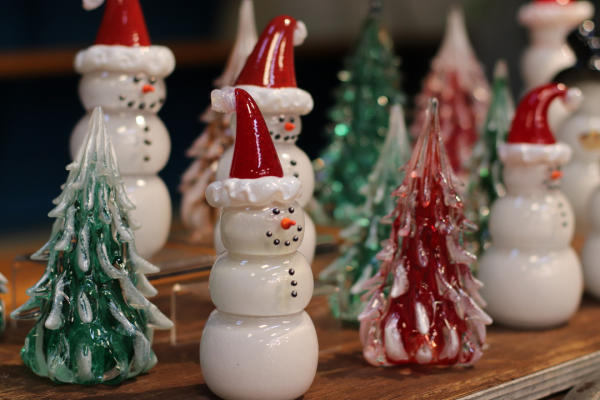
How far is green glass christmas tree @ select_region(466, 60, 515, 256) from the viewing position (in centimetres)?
152

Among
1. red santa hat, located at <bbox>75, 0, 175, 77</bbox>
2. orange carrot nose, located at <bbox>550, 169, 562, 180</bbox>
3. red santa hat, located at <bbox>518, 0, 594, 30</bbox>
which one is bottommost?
orange carrot nose, located at <bbox>550, 169, 562, 180</bbox>

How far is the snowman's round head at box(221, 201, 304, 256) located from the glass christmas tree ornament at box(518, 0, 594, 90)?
102 cm

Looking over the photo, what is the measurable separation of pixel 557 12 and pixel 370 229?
2.46 ft

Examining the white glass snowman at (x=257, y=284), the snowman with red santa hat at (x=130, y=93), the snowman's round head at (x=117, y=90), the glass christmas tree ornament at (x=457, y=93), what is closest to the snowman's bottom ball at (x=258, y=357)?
the white glass snowman at (x=257, y=284)

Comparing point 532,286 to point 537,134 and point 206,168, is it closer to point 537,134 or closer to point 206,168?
point 537,134

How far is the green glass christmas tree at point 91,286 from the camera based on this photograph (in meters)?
1.12

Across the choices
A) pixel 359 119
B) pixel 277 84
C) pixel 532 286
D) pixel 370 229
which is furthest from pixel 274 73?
pixel 359 119

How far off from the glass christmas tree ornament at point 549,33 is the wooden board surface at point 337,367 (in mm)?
627

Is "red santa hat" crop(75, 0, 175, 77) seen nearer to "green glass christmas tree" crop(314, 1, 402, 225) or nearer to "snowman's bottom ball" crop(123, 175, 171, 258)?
"snowman's bottom ball" crop(123, 175, 171, 258)

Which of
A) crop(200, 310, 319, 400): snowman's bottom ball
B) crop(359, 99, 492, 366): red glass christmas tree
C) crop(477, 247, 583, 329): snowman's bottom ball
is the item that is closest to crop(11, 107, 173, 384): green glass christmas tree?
crop(200, 310, 319, 400): snowman's bottom ball

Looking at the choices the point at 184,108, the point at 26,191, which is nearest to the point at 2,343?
the point at 26,191

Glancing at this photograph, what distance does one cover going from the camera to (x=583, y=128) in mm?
1652

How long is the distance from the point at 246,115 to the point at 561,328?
71cm

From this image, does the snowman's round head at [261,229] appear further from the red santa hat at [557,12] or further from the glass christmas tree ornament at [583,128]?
the red santa hat at [557,12]
